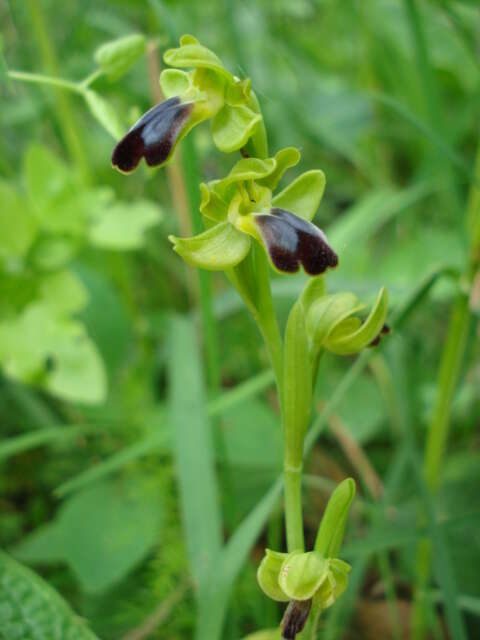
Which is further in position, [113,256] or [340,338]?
[113,256]

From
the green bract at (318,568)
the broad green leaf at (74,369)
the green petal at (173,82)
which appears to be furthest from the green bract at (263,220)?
the broad green leaf at (74,369)

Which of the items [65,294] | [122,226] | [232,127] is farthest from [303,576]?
[122,226]

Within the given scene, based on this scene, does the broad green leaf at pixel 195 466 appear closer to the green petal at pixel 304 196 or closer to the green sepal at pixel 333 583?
the green sepal at pixel 333 583

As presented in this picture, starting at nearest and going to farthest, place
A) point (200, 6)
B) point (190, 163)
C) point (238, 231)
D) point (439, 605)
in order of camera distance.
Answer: point (238, 231) < point (190, 163) < point (439, 605) < point (200, 6)

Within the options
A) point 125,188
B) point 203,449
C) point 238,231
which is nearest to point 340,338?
point 238,231

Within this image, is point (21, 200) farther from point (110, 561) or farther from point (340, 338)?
point (340, 338)

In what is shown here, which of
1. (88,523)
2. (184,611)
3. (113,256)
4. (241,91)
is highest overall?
(241,91)

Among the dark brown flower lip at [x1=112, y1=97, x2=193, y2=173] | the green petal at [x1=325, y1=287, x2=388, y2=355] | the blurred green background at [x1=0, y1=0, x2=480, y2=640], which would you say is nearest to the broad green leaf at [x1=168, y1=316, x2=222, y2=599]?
the blurred green background at [x1=0, y1=0, x2=480, y2=640]
